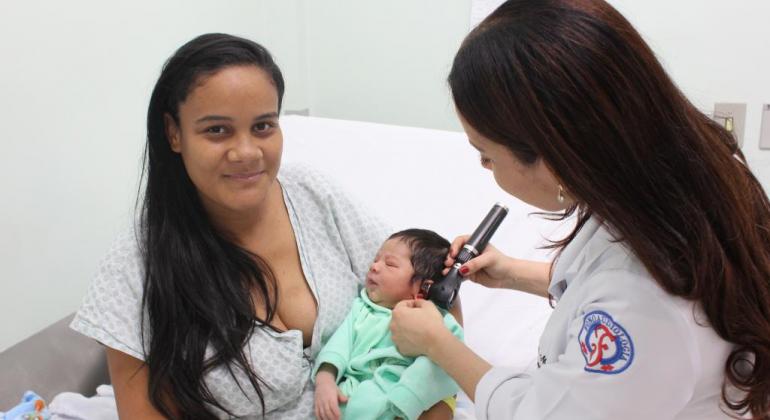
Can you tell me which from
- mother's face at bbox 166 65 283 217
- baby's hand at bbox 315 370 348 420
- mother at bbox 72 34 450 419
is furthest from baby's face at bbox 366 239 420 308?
mother's face at bbox 166 65 283 217

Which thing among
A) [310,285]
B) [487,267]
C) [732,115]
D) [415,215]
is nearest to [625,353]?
[487,267]

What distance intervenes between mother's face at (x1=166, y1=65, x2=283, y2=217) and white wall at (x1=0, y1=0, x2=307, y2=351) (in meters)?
0.74

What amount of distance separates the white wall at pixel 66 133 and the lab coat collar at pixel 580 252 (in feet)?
4.86

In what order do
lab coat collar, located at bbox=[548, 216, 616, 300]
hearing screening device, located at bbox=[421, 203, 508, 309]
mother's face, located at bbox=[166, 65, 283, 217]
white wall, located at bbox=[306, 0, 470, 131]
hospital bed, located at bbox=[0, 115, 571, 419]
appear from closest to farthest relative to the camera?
lab coat collar, located at bbox=[548, 216, 616, 300]
mother's face, located at bbox=[166, 65, 283, 217]
hearing screening device, located at bbox=[421, 203, 508, 309]
hospital bed, located at bbox=[0, 115, 571, 419]
white wall, located at bbox=[306, 0, 470, 131]

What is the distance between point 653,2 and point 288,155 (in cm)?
139

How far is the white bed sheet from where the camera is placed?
1.75 m

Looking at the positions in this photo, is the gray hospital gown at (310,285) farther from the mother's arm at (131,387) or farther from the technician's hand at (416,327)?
the technician's hand at (416,327)

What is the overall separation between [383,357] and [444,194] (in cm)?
81

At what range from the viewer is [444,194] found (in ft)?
6.74

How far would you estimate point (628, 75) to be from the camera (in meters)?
0.75

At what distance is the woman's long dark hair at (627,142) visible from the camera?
743 millimetres

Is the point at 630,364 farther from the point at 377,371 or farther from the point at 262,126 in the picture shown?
the point at 262,126

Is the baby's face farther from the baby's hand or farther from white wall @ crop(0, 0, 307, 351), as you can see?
white wall @ crop(0, 0, 307, 351)

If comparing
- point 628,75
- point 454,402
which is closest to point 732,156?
point 628,75
